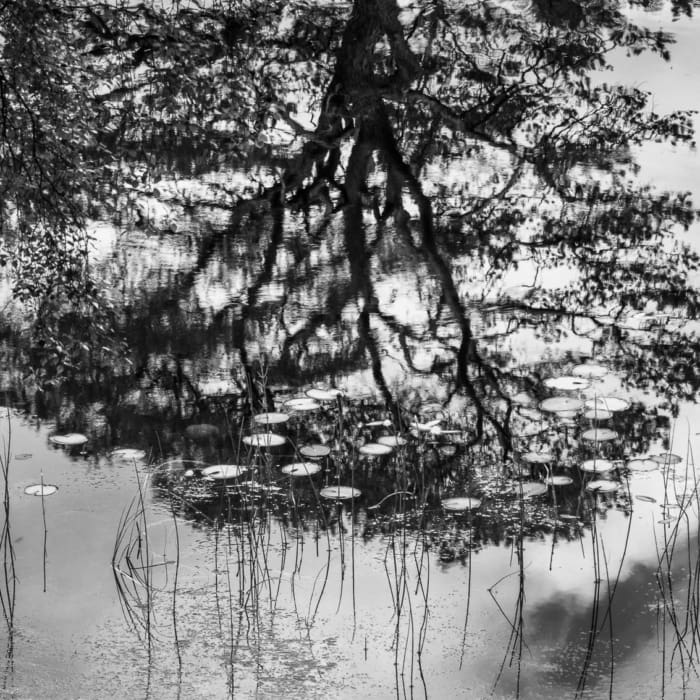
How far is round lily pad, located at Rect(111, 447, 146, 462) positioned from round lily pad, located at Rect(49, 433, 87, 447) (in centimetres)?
16

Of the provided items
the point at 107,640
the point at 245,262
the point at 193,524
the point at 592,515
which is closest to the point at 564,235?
the point at 245,262

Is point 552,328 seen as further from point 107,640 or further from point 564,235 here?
point 107,640

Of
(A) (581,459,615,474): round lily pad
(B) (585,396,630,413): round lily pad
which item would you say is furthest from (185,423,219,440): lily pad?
(B) (585,396,630,413): round lily pad

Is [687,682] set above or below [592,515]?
below

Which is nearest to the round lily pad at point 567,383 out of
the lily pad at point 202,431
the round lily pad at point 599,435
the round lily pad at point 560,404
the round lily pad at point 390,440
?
the round lily pad at point 560,404

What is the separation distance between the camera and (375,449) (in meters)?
4.37

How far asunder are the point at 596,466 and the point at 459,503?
0.60 m

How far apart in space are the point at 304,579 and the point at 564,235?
13.5 feet

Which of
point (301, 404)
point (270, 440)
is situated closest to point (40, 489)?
point (270, 440)

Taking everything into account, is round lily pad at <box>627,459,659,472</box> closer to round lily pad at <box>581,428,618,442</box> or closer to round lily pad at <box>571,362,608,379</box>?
round lily pad at <box>581,428,618,442</box>

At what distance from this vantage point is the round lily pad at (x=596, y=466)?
4250 millimetres

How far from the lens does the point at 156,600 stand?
3420mm

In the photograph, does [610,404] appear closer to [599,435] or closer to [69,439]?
[599,435]

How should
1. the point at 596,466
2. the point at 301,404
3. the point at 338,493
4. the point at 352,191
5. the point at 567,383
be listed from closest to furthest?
the point at 338,493, the point at 596,466, the point at 301,404, the point at 567,383, the point at 352,191
